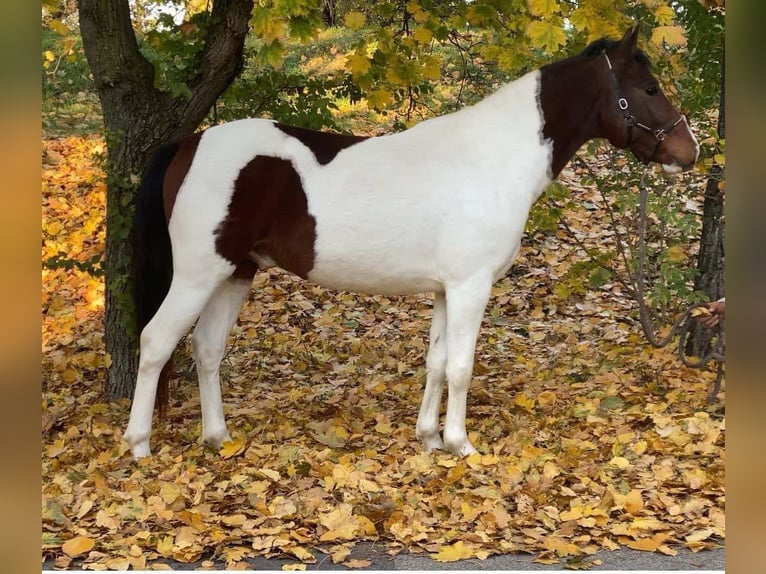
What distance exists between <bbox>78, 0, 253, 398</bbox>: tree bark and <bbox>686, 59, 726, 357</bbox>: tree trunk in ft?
11.6

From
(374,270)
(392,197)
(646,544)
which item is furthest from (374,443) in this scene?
(646,544)

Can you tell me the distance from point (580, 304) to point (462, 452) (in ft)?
13.4

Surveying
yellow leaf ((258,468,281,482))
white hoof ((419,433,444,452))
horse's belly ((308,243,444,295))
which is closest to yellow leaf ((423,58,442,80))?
horse's belly ((308,243,444,295))

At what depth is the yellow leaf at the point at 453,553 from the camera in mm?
3422

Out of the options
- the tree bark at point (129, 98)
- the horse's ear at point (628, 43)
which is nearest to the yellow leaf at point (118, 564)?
the tree bark at point (129, 98)

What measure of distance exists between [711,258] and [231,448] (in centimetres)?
373

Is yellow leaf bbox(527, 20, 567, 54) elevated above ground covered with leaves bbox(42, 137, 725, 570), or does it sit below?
above

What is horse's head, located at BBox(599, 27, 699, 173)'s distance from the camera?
181 inches

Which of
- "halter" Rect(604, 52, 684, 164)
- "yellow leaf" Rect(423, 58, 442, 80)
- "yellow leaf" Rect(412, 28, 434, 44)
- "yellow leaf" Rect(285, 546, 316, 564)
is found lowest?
"yellow leaf" Rect(285, 546, 316, 564)

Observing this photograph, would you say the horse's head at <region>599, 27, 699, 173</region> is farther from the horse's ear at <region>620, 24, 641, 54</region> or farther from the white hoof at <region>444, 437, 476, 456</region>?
the white hoof at <region>444, 437, 476, 456</region>

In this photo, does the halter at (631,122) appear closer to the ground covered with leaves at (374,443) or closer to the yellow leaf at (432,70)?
the yellow leaf at (432,70)

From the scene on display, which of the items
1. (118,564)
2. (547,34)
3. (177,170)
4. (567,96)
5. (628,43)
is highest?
(628,43)

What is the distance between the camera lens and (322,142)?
4652mm

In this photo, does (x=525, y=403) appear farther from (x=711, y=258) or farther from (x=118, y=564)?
(x=118, y=564)
